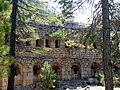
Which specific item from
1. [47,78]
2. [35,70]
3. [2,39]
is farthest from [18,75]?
[2,39]

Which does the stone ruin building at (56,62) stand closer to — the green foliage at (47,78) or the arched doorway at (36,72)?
the arched doorway at (36,72)

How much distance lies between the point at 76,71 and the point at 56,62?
281cm

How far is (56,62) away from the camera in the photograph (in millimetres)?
24047

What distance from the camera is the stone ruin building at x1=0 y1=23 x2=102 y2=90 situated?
21.9m

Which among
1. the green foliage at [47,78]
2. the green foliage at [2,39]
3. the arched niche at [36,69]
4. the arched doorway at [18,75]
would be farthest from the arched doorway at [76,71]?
the green foliage at [2,39]

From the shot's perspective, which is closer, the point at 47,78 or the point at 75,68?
the point at 47,78

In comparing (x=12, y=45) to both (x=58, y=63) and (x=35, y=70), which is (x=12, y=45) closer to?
(x=35, y=70)

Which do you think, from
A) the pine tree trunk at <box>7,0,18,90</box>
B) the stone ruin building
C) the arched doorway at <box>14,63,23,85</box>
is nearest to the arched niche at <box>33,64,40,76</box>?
the stone ruin building

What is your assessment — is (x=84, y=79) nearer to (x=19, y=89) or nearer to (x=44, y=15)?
→ (x=19, y=89)

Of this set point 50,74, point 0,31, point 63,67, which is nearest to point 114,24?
point 0,31

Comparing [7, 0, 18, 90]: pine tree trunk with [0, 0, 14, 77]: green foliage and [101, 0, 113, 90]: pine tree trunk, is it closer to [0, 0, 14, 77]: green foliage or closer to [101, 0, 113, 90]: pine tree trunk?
[0, 0, 14, 77]: green foliage

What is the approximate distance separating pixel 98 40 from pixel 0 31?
4220 millimetres

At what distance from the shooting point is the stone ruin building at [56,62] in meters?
21.9

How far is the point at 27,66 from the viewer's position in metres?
22.0
